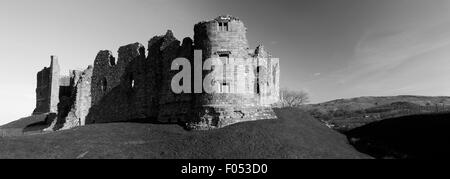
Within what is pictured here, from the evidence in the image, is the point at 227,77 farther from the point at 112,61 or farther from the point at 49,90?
the point at 49,90

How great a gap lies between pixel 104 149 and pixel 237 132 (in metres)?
8.66

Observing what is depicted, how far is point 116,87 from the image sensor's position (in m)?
38.6

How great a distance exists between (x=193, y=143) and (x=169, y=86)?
10.5 m

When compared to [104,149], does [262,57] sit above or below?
above

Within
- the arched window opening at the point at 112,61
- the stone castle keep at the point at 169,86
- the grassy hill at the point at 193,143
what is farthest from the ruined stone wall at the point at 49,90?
the grassy hill at the point at 193,143

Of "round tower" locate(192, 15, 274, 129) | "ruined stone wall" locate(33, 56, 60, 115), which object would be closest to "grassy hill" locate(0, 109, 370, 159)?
"round tower" locate(192, 15, 274, 129)

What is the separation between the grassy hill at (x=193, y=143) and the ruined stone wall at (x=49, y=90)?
3186 cm

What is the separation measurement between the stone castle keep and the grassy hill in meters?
2.17

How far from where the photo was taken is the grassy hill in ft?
67.7

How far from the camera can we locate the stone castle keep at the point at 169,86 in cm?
2672
